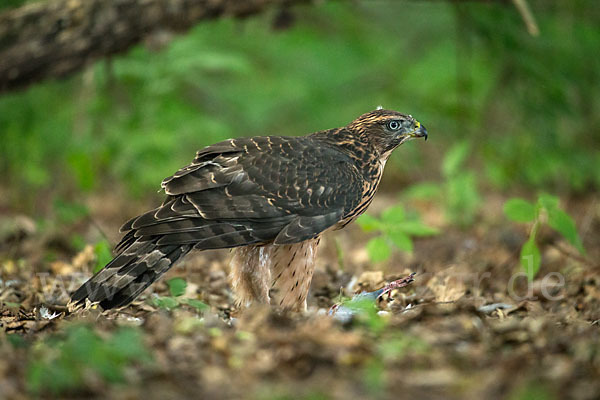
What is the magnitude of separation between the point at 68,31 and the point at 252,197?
9.45 feet

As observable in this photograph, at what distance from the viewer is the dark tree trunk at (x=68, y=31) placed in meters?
6.31

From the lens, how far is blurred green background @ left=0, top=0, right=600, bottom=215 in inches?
321

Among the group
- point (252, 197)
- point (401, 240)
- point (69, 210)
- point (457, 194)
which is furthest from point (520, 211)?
point (69, 210)

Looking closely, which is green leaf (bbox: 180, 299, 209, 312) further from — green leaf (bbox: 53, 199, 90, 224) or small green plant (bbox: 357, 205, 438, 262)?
green leaf (bbox: 53, 199, 90, 224)

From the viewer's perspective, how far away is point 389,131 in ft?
18.5

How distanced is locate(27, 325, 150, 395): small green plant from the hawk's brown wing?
5.20ft

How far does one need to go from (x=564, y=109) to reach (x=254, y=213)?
5.04 meters

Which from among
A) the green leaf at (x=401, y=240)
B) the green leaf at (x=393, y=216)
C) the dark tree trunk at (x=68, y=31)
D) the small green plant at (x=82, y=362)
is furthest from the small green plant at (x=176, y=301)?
the dark tree trunk at (x=68, y=31)

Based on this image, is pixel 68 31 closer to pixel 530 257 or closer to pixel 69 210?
pixel 69 210

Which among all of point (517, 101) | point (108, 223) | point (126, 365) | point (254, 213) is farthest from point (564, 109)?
point (126, 365)

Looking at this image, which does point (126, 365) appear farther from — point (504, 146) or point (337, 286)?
point (504, 146)

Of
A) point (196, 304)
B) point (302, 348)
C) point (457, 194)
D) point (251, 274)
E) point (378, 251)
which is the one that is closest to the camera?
point (302, 348)

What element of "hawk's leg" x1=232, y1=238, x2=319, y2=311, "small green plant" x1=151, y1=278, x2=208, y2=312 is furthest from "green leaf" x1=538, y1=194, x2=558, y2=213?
"small green plant" x1=151, y1=278, x2=208, y2=312

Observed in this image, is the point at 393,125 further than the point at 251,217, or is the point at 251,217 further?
the point at 393,125
